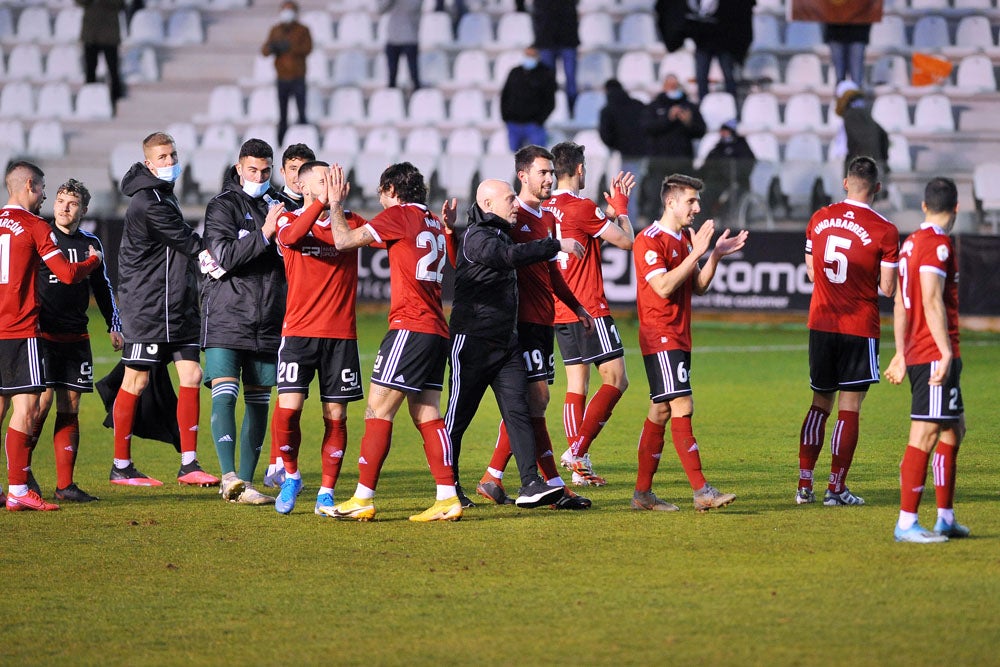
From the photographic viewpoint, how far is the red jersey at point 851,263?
25.2ft

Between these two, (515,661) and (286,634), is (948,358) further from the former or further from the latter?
(286,634)

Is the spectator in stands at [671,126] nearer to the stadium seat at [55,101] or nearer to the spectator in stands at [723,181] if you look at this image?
the spectator in stands at [723,181]

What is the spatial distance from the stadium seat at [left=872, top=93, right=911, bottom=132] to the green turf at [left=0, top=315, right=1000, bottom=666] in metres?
14.2

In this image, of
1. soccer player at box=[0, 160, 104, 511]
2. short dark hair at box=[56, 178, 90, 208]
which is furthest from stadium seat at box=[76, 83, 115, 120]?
soccer player at box=[0, 160, 104, 511]

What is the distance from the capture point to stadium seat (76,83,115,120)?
26578mm

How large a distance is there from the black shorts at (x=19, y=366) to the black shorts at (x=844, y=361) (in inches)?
166

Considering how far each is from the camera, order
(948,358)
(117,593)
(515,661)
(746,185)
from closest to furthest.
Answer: (515,661) → (117,593) → (948,358) → (746,185)

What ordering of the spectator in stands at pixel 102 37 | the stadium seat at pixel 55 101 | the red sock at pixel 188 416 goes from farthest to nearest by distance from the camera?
the stadium seat at pixel 55 101 → the spectator in stands at pixel 102 37 → the red sock at pixel 188 416

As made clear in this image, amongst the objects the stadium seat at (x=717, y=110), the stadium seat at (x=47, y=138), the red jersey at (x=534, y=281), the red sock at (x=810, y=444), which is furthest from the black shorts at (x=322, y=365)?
the stadium seat at (x=47, y=138)

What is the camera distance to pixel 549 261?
7.83 m

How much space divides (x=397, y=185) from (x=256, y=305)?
4.83 ft

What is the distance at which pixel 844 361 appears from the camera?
25.5ft

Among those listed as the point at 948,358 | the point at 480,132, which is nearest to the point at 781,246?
the point at 480,132

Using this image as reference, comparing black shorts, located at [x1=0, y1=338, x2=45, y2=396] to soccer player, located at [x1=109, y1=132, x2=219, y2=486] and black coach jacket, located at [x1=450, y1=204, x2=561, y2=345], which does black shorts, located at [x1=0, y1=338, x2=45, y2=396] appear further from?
black coach jacket, located at [x1=450, y1=204, x2=561, y2=345]
